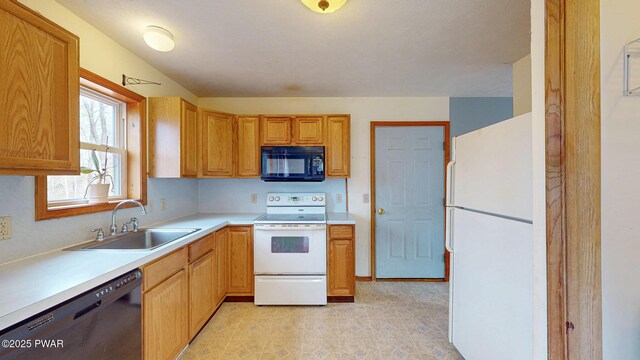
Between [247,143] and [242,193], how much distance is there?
2.27ft

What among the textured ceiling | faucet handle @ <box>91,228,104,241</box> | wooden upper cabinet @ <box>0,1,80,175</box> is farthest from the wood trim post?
faucet handle @ <box>91,228,104,241</box>

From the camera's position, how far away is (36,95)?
3.45 feet

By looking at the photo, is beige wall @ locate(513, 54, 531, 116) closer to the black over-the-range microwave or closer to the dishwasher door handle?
the black over-the-range microwave

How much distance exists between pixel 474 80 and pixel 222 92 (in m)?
2.89

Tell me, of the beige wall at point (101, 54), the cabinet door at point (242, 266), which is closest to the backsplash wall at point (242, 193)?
the cabinet door at point (242, 266)

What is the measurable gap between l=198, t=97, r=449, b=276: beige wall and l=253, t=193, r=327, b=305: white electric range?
80 centimetres

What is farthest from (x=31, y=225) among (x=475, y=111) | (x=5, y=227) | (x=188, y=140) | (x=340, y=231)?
(x=475, y=111)

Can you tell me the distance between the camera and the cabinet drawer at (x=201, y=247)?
6.13 ft

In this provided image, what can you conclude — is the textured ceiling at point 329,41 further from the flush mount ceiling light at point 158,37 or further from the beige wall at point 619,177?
the beige wall at point 619,177

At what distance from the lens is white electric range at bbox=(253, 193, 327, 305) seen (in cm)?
243

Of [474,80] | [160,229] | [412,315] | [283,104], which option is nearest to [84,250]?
[160,229]

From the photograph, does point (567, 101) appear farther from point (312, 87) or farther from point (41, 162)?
point (312, 87)

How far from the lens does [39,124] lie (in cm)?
106

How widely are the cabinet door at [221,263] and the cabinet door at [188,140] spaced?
69cm
